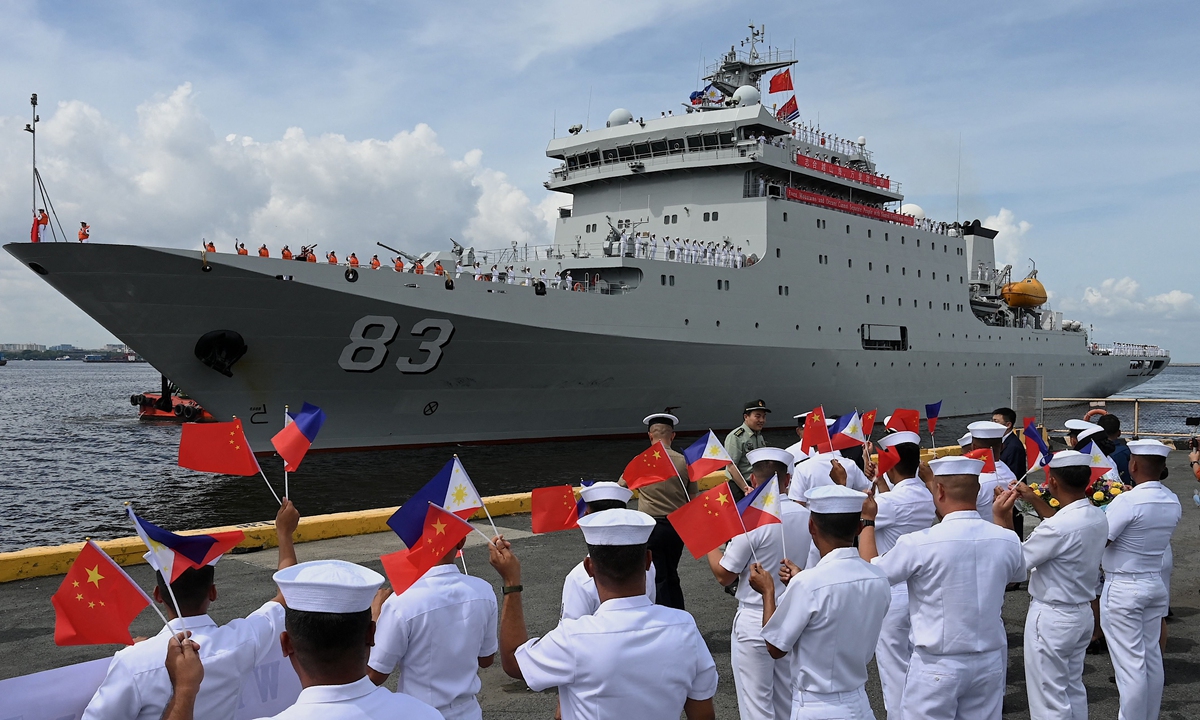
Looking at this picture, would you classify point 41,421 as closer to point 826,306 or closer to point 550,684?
point 826,306

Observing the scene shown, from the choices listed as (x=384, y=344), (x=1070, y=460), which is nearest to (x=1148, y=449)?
(x=1070, y=460)

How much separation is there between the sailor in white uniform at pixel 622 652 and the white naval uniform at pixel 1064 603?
2.01m

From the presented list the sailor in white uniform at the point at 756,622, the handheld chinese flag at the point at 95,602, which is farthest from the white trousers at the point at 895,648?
the handheld chinese flag at the point at 95,602

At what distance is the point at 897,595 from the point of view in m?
3.94

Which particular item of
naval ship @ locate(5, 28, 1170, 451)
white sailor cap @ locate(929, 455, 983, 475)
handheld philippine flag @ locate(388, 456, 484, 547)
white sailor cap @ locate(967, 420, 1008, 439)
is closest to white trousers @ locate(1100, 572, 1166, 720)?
white sailor cap @ locate(929, 455, 983, 475)

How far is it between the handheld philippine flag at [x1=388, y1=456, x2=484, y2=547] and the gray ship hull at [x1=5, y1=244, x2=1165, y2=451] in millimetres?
12247

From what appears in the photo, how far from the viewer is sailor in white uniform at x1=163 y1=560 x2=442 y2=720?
5.42 ft

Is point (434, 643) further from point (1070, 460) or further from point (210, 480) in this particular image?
point (210, 480)

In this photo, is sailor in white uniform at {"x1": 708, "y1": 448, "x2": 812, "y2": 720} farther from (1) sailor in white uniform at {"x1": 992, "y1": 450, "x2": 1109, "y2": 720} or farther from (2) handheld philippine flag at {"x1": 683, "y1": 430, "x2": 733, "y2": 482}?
(2) handheld philippine flag at {"x1": 683, "y1": 430, "x2": 733, "y2": 482}

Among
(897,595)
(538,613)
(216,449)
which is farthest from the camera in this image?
(538,613)

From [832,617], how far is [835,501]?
1.16 ft

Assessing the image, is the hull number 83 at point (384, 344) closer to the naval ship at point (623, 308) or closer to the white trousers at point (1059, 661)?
the naval ship at point (623, 308)

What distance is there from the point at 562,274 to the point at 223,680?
17.2m

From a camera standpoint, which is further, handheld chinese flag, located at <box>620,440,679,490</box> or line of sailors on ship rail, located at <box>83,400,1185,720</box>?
handheld chinese flag, located at <box>620,440,679,490</box>
